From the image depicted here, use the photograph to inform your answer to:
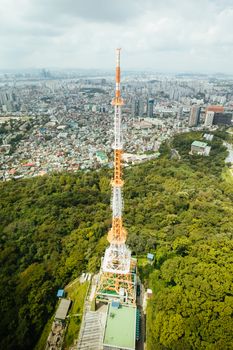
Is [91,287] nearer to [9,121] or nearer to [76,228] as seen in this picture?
[76,228]

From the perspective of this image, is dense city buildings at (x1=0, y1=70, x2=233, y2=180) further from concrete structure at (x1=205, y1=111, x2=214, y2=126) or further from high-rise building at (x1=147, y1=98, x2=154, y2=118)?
high-rise building at (x1=147, y1=98, x2=154, y2=118)

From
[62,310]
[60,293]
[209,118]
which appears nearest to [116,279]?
[62,310]

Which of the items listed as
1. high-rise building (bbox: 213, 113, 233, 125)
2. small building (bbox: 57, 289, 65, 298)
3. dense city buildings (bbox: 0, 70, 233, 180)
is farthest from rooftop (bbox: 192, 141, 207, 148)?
small building (bbox: 57, 289, 65, 298)

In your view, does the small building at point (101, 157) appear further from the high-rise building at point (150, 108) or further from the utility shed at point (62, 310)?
the high-rise building at point (150, 108)

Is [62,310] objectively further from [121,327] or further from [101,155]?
[101,155]

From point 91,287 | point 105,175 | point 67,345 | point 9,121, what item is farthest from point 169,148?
point 9,121

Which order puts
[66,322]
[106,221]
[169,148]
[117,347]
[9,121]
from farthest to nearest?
[9,121]
[169,148]
[106,221]
[66,322]
[117,347]

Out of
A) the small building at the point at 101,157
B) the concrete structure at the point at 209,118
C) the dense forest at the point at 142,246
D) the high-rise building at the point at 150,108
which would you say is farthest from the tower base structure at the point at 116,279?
the high-rise building at the point at 150,108
